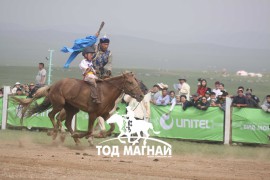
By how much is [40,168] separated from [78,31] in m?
90.1

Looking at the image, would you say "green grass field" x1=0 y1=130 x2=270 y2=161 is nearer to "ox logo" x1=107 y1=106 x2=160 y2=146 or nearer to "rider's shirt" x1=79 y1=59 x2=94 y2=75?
"ox logo" x1=107 y1=106 x2=160 y2=146

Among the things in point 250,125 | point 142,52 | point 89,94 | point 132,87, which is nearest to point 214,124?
point 250,125

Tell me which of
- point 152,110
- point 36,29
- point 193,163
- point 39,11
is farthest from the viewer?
point 36,29

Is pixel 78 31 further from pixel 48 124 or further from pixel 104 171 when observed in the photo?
pixel 104 171

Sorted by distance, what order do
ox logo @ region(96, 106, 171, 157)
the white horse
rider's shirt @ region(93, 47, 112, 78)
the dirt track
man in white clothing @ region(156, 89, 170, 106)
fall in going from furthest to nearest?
1. man in white clothing @ region(156, 89, 170, 106)
2. rider's shirt @ region(93, 47, 112, 78)
3. the white horse
4. ox logo @ region(96, 106, 171, 157)
5. the dirt track

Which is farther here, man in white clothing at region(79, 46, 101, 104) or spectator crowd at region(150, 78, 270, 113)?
spectator crowd at region(150, 78, 270, 113)

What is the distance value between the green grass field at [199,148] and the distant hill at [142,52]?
184ft

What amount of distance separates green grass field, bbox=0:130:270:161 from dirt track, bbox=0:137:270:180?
3.52ft

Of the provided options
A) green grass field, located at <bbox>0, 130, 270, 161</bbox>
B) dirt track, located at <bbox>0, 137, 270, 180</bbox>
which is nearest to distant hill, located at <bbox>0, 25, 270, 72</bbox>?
green grass field, located at <bbox>0, 130, 270, 161</bbox>

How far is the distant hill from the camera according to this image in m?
85.9

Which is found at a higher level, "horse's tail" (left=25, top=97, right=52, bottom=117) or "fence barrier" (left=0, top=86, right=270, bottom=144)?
"horse's tail" (left=25, top=97, right=52, bottom=117)

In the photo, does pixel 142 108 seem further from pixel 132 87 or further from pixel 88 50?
pixel 132 87

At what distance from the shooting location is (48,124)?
20.4 m

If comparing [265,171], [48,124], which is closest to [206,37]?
[48,124]
